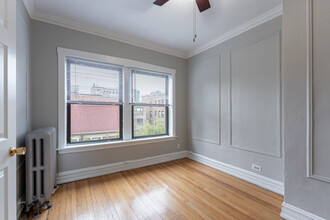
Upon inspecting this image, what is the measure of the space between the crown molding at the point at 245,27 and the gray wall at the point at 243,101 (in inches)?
2.6

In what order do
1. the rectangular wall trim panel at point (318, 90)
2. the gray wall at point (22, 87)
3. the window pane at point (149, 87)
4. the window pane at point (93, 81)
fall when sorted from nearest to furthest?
the rectangular wall trim panel at point (318, 90)
the gray wall at point (22, 87)
the window pane at point (93, 81)
the window pane at point (149, 87)

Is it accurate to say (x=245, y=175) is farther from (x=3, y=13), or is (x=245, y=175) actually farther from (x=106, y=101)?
(x=3, y=13)

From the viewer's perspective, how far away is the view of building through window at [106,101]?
265cm

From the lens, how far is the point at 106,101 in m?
2.91

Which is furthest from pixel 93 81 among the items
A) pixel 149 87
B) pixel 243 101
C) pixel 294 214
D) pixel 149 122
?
pixel 294 214

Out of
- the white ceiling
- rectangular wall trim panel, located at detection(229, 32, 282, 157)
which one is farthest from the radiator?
rectangular wall trim panel, located at detection(229, 32, 282, 157)

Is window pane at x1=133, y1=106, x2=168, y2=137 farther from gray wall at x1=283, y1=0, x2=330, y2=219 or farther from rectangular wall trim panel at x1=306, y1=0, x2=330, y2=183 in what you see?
rectangular wall trim panel at x1=306, y1=0, x2=330, y2=183

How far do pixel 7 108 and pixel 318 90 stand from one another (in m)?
2.60

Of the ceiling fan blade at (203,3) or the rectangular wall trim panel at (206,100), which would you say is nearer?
the ceiling fan blade at (203,3)

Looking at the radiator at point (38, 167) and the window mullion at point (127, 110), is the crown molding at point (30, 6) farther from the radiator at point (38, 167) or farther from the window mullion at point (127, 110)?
the radiator at point (38, 167)

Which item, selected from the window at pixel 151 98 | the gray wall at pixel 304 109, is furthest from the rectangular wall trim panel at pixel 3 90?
the gray wall at pixel 304 109

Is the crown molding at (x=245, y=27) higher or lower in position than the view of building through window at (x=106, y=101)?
higher

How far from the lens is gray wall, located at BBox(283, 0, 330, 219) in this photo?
144 cm

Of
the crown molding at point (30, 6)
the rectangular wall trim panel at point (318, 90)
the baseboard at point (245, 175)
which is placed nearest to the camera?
the rectangular wall trim panel at point (318, 90)
